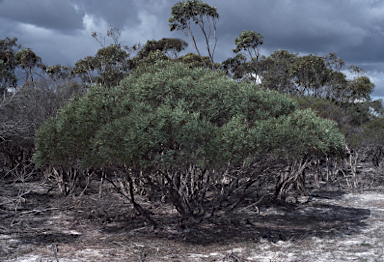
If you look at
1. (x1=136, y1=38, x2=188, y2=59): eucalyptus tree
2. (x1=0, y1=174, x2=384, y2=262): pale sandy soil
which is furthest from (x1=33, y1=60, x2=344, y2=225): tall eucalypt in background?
(x1=136, y1=38, x2=188, y2=59): eucalyptus tree

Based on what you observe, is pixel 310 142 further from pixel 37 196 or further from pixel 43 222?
pixel 37 196

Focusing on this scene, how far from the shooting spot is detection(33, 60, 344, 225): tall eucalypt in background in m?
9.19

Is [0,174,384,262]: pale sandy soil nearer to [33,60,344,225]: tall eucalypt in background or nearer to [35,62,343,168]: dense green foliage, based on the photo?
[33,60,344,225]: tall eucalypt in background

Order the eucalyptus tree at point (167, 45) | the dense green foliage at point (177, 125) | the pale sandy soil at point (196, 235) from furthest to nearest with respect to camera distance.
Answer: the eucalyptus tree at point (167, 45) < the pale sandy soil at point (196, 235) < the dense green foliage at point (177, 125)

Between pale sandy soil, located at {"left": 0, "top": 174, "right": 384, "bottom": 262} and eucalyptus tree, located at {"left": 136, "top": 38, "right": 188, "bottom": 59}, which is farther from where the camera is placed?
eucalyptus tree, located at {"left": 136, "top": 38, "right": 188, "bottom": 59}

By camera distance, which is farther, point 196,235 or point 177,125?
point 196,235

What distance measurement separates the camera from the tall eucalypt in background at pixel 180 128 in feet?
30.1

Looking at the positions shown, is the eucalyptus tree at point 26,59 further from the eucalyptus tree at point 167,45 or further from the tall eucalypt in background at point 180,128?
the tall eucalypt in background at point 180,128

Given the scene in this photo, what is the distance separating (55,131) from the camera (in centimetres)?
1065

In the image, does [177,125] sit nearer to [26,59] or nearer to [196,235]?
[196,235]

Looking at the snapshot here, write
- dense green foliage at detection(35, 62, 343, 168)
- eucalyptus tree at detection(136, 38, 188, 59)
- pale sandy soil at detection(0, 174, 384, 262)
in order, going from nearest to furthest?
dense green foliage at detection(35, 62, 343, 168), pale sandy soil at detection(0, 174, 384, 262), eucalyptus tree at detection(136, 38, 188, 59)

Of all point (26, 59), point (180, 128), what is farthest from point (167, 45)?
point (180, 128)

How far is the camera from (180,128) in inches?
360

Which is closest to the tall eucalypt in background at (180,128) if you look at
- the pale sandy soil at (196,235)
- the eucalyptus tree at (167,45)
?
the pale sandy soil at (196,235)
